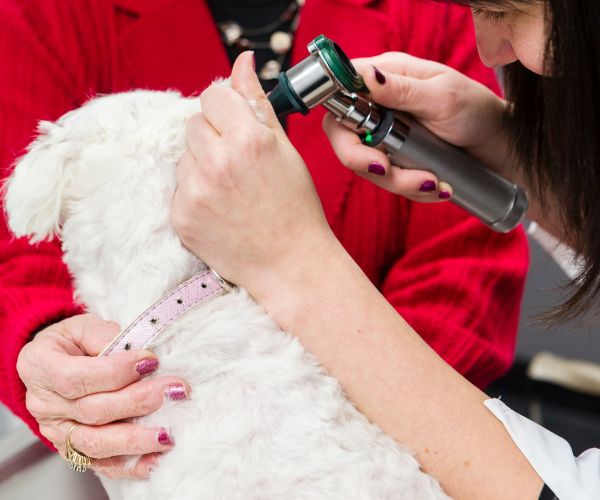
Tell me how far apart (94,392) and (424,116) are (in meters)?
0.52

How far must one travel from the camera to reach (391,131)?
814 mm

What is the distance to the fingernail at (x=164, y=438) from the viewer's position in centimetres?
66

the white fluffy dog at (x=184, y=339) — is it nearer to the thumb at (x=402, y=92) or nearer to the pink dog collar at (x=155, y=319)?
the pink dog collar at (x=155, y=319)

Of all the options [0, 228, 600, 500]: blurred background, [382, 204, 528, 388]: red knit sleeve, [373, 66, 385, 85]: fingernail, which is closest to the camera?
[373, 66, 385, 85]: fingernail

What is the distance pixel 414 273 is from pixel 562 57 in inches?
16.1

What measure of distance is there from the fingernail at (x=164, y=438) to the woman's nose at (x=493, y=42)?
0.53 meters

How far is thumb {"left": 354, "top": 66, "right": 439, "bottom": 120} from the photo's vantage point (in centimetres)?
80

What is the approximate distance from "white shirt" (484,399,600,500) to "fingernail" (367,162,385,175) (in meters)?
0.29

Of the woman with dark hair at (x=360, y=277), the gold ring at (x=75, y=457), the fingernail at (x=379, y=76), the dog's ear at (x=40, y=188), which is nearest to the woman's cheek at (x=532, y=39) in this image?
the woman with dark hair at (x=360, y=277)

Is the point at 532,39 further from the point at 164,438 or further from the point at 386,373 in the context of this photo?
the point at 164,438

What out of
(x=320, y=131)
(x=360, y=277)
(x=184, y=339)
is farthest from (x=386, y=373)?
(x=320, y=131)

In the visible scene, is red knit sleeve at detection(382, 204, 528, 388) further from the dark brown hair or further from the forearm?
the forearm

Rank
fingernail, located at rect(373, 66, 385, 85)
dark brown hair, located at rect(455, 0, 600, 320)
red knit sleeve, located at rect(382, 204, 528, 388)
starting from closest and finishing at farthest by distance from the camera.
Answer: dark brown hair, located at rect(455, 0, 600, 320) → fingernail, located at rect(373, 66, 385, 85) → red knit sleeve, located at rect(382, 204, 528, 388)

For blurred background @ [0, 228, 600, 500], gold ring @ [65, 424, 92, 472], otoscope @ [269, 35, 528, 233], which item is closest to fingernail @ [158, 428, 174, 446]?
gold ring @ [65, 424, 92, 472]
